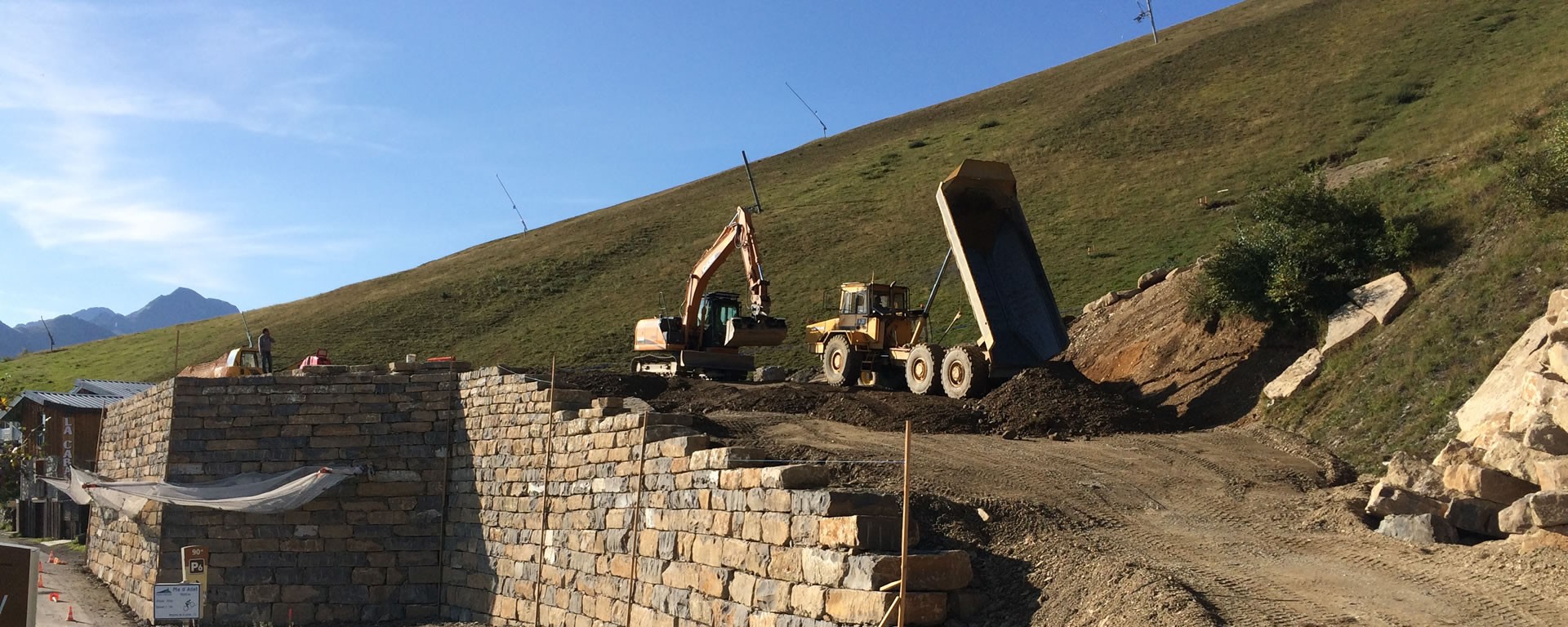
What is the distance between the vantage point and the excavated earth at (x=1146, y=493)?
8.02 metres

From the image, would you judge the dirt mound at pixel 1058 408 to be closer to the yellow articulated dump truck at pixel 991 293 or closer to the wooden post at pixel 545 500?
the yellow articulated dump truck at pixel 991 293

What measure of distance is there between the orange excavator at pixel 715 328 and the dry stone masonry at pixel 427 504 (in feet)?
27.2

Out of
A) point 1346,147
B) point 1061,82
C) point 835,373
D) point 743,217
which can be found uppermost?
point 1061,82

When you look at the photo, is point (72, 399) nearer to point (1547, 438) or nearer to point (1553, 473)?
point (1547, 438)

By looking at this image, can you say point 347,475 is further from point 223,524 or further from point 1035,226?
point 1035,226

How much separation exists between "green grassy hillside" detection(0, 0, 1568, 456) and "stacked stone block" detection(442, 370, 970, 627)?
11.6 m

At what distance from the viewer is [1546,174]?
623 inches

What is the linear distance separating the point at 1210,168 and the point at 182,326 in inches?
→ 2317

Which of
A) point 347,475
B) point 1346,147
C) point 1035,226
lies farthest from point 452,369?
point 1346,147

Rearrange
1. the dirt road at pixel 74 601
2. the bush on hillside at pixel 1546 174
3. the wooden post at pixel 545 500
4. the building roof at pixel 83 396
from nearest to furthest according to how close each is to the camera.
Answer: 1. the wooden post at pixel 545 500
2. the bush on hillside at pixel 1546 174
3. the dirt road at pixel 74 601
4. the building roof at pixel 83 396

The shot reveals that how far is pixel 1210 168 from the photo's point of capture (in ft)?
145

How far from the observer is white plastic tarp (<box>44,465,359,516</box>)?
54.1 feet

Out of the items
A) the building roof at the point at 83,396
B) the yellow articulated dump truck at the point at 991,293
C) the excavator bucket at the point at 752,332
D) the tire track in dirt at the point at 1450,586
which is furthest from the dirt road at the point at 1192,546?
the building roof at the point at 83,396

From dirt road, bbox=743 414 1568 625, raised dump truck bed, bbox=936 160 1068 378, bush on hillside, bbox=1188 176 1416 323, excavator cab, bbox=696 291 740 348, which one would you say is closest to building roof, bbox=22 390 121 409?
excavator cab, bbox=696 291 740 348
